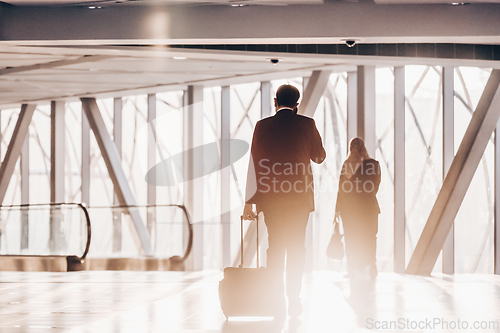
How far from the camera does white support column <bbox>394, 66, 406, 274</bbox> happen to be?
11711 millimetres

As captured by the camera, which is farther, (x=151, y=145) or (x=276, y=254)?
(x=151, y=145)

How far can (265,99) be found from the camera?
45.6 feet

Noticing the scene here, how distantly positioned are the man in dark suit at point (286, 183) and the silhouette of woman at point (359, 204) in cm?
316

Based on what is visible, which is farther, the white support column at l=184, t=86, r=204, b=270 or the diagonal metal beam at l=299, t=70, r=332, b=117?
the white support column at l=184, t=86, r=204, b=270

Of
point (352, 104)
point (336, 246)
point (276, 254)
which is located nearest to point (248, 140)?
point (352, 104)

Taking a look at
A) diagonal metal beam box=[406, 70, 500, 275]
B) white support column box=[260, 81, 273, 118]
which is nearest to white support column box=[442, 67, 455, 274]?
diagonal metal beam box=[406, 70, 500, 275]

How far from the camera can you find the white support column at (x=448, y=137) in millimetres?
11547

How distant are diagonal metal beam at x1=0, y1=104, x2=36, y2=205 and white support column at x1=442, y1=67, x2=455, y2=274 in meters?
11.2

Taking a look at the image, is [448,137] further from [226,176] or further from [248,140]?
[226,176]

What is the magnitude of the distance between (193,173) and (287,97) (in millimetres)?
10139

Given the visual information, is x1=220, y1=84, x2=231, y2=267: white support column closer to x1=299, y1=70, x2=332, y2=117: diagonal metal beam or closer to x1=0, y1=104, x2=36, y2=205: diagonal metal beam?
x1=299, y1=70, x2=332, y2=117: diagonal metal beam

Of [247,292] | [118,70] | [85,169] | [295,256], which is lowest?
[247,292]

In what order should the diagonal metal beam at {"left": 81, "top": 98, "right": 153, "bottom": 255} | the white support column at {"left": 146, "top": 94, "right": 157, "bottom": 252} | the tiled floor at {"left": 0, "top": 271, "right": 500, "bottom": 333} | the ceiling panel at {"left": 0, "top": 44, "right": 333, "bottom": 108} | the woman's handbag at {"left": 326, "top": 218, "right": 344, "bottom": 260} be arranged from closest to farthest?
the tiled floor at {"left": 0, "top": 271, "right": 500, "bottom": 333}, the woman's handbag at {"left": 326, "top": 218, "right": 344, "bottom": 260}, the ceiling panel at {"left": 0, "top": 44, "right": 333, "bottom": 108}, the white support column at {"left": 146, "top": 94, "right": 157, "bottom": 252}, the diagonal metal beam at {"left": 81, "top": 98, "right": 153, "bottom": 255}

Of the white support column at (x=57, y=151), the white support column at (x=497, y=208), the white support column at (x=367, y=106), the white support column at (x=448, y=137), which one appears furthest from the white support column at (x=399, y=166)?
the white support column at (x=57, y=151)
